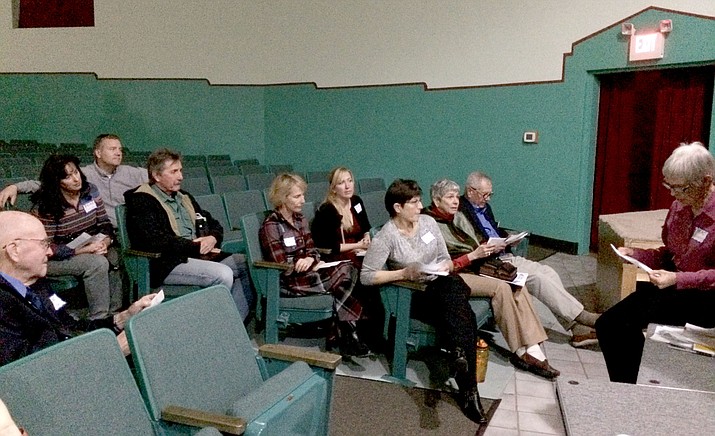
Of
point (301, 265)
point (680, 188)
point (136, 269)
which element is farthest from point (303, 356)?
point (136, 269)

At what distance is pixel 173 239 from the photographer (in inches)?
120

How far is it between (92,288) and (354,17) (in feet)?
16.8

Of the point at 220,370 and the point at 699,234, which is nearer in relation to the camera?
the point at 220,370

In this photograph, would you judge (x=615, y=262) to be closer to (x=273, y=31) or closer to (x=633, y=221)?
(x=633, y=221)

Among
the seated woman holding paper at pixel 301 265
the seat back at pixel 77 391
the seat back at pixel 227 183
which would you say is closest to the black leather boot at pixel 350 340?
the seated woman holding paper at pixel 301 265

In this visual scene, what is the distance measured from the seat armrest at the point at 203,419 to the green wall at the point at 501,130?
4.84m

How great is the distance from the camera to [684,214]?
216 cm

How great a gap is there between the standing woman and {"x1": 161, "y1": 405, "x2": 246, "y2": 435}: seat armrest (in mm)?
1779

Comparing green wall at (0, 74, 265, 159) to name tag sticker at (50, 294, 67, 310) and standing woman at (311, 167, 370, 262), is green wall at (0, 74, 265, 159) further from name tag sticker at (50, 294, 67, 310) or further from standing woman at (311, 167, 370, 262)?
name tag sticker at (50, 294, 67, 310)

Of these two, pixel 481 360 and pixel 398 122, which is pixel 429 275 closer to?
pixel 481 360

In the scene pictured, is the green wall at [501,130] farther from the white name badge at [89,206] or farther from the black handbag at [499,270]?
the white name badge at [89,206]

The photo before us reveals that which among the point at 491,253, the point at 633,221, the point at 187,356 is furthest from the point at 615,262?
the point at 187,356

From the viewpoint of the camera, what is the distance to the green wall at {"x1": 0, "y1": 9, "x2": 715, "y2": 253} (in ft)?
18.2

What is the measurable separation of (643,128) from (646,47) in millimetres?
759
